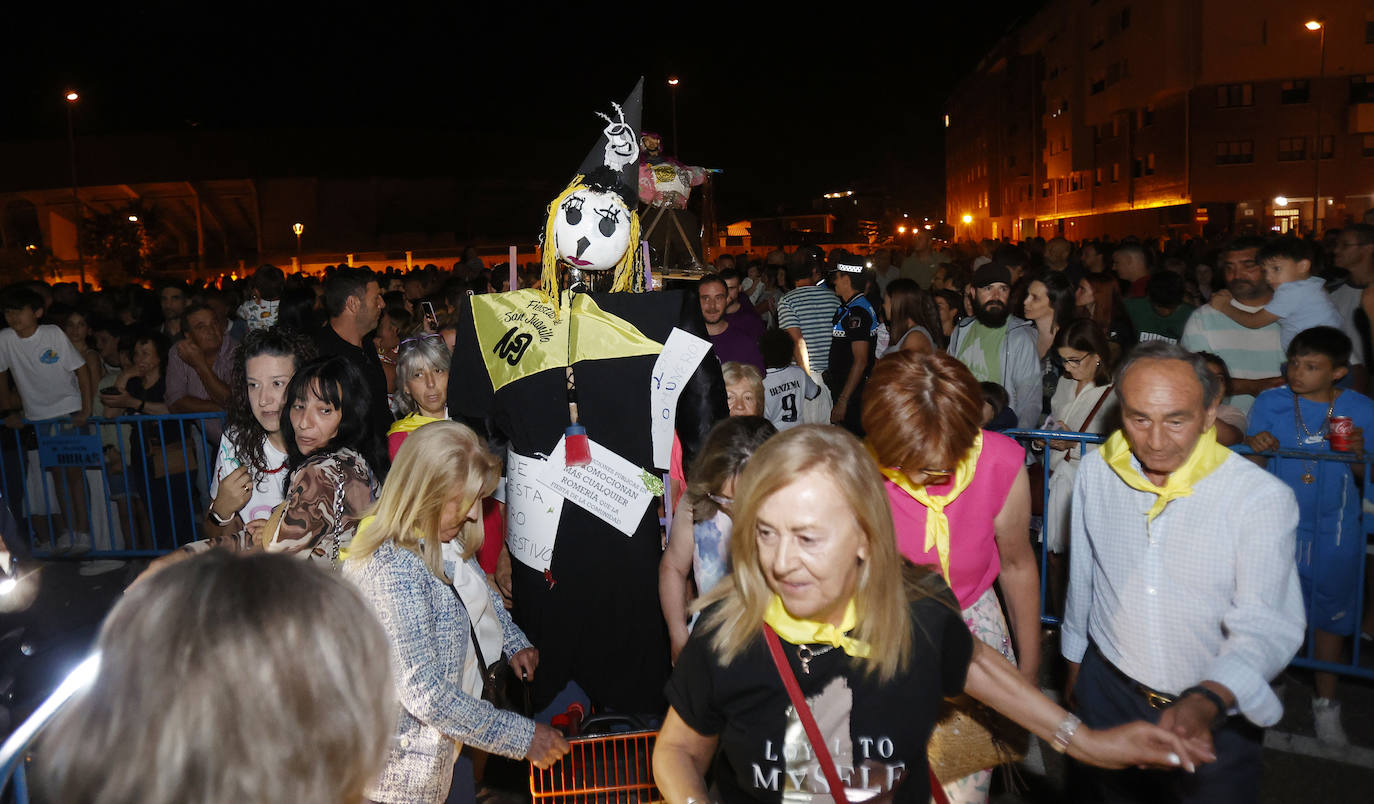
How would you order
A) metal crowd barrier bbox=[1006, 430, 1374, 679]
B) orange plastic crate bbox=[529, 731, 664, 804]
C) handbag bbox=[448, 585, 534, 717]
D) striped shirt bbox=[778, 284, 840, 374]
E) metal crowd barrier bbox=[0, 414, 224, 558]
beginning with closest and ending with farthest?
orange plastic crate bbox=[529, 731, 664, 804]
handbag bbox=[448, 585, 534, 717]
metal crowd barrier bbox=[1006, 430, 1374, 679]
metal crowd barrier bbox=[0, 414, 224, 558]
striped shirt bbox=[778, 284, 840, 374]

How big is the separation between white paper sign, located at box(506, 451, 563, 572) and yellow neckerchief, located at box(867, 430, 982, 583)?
130 centimetres

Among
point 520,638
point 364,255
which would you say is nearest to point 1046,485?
point 520,638

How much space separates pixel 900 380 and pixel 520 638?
5.45 feet

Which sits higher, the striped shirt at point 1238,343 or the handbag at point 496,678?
the striped shirt at point 1238,343

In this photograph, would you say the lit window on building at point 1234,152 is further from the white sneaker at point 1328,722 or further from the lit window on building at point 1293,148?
the white sneaker at point 1328,722

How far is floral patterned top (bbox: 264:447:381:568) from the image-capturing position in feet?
9.91

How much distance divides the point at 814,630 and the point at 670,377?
1.68 metres

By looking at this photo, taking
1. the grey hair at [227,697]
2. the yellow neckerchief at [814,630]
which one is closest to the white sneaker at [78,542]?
the yellow neckerchief at [814,630]

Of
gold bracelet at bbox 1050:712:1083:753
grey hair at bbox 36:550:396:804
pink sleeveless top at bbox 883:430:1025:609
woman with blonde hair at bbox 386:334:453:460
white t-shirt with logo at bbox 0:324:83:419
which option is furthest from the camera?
white t-shirt with logo at bbox 0:324:83:419

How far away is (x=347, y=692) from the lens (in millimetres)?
1363

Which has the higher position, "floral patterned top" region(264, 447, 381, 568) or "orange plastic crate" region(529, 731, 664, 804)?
"floral patterned top" region(264, 447, 381, 568)

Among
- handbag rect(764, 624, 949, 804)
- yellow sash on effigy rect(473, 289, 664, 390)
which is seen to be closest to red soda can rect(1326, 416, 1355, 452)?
yellow sash on effigy rect(473, 289, 664, 390)

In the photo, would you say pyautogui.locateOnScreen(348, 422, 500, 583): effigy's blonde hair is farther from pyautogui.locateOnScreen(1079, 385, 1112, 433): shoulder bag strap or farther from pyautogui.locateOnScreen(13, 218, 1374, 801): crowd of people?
pyautogui.locateOnScreen(1079, 385, 1112, 433): shoulder bag strap

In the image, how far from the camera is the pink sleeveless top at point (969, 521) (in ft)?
9.68
